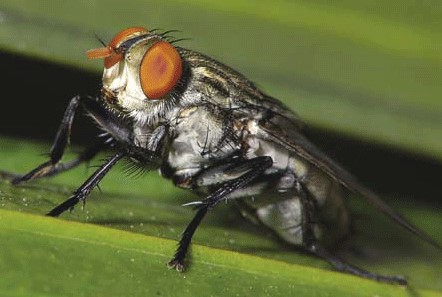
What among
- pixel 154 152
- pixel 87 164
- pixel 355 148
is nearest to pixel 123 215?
pixel 154 152

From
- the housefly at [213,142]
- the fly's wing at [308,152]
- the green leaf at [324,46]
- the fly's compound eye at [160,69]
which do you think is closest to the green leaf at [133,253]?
the housefly at [213,142]

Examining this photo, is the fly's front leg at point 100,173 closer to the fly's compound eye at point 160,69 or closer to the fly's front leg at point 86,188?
the fly's front leg at point 86,188

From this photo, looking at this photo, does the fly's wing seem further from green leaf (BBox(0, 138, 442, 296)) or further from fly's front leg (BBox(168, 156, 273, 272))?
green leaf (BBox(0, 138, 442, 296))

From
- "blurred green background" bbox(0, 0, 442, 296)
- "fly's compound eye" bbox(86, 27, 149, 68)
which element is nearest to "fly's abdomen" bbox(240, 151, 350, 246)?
"blurred green background" bbox(0, 0, 442, 296)

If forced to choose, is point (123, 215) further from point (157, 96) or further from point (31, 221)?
point (31, 221)

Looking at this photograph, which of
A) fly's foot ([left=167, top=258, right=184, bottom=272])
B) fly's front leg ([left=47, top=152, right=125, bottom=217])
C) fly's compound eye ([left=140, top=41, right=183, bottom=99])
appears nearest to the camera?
fly's foot ([left=167, top=258, right=184, bottom=272])

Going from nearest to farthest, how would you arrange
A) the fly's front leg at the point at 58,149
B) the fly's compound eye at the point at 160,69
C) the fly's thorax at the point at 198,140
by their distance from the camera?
the fly's compound eye at the point at 160,69, the fly's front leg at the point at 58,149, the fly's thorax at the point at 198,140
